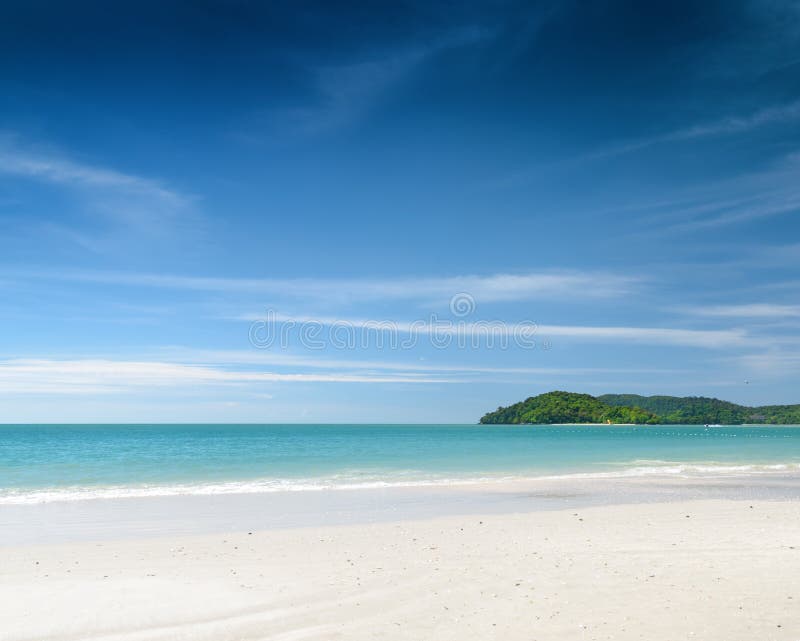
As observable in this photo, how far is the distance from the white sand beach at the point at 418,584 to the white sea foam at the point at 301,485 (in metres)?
8.92

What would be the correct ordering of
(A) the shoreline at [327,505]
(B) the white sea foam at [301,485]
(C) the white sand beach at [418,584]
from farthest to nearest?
(B) the white sea foam at [301,485] < (A) the shoreline at [327,505] < (C) the white sand beach at [418,584]

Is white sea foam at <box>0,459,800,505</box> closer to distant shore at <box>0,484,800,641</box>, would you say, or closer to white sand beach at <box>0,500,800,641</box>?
distant shore at <box>0,484,800,641</box>

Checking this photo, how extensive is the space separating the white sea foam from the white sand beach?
8.92m

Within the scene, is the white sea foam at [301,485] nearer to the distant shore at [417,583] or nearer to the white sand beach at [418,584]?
the distant shore at [417,583]

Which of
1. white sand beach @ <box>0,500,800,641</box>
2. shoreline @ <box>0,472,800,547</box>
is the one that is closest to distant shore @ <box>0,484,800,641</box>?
white sand beach @ <box>0,500,800,641</box>

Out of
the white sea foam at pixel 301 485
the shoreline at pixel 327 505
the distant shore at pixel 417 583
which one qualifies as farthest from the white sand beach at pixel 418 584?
the white sea foam at pixel 301 485

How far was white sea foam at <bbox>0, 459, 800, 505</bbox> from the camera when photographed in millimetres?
20422

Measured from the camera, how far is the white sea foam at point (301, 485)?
2042 centimetres

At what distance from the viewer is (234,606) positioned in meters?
7.75

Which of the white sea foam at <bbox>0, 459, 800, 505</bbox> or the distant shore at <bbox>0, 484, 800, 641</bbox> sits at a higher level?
the distant shore at <bbox>0, 484, 800, 641</bbox>

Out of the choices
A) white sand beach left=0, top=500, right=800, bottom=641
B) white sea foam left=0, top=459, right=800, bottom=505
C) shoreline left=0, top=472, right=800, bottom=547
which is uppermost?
white sand beach left=0, top=500, right=800, bottom=641

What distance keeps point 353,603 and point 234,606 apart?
144 centimetres

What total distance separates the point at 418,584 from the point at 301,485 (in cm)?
1526

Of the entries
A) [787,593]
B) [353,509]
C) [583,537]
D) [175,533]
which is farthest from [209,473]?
[787,593]
